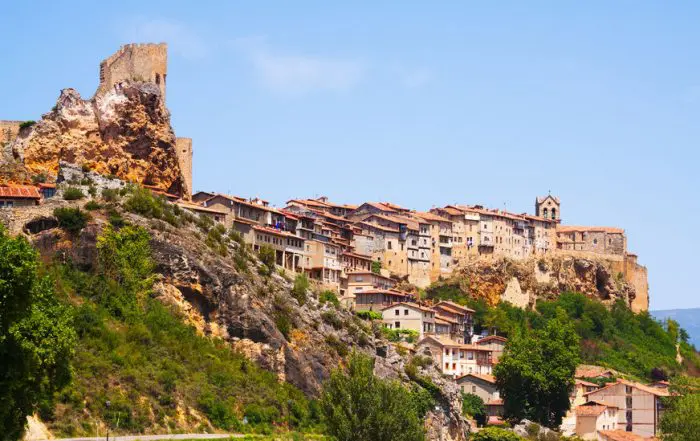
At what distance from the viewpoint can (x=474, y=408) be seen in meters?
94.8

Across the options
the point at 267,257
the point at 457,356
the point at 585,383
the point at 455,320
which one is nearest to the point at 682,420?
the point at 585,383

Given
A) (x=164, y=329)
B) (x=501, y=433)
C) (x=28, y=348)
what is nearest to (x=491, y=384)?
(x=501, y=433)

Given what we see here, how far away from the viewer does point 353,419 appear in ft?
196

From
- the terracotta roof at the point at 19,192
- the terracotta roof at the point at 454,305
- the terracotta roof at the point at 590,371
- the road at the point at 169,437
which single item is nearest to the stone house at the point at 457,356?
the terracotta roof at the point at 454,305

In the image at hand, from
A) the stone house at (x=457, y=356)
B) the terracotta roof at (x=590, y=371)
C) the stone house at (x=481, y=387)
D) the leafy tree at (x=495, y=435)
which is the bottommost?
Result: the leafy tree at (x=495, y=435)

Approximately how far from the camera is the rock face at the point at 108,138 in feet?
268

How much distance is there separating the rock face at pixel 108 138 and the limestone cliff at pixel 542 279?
42.0 meters

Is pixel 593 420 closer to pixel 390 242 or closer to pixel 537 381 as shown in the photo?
pixel 537 381

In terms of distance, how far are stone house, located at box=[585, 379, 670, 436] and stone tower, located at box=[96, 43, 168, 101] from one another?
4114cm

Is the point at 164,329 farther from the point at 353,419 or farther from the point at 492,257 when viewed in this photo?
the point at 492,257

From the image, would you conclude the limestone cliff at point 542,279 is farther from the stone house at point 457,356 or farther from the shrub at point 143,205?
the shrub at point 143,205

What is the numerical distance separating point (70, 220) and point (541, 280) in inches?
2660

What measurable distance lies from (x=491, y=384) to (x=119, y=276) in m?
39.7

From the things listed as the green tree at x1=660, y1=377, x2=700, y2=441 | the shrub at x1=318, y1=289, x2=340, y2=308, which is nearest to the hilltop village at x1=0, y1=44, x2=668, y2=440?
the shrub at x1=318, y1=289, x2=340, y2=308
